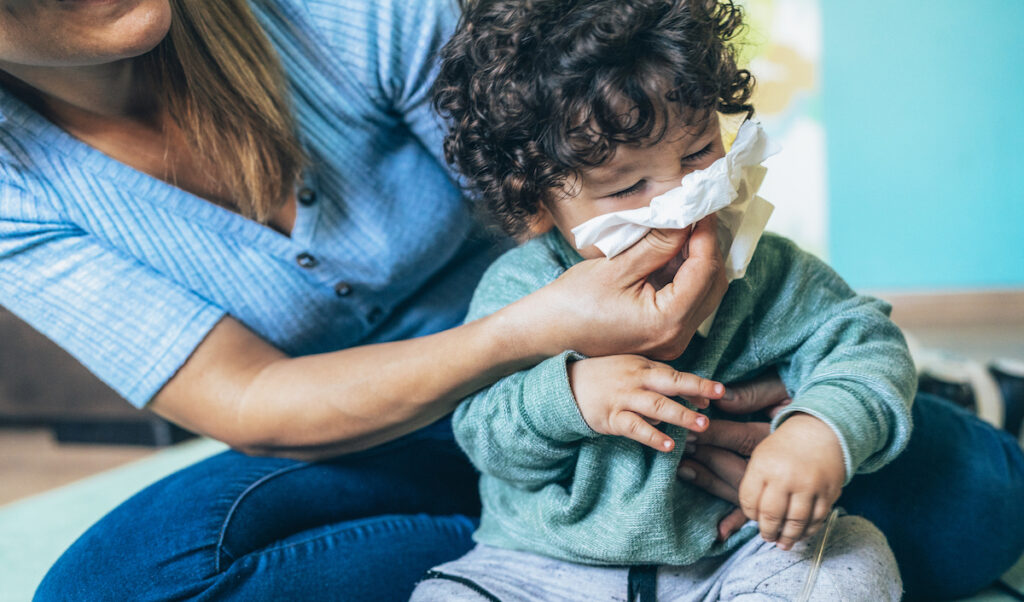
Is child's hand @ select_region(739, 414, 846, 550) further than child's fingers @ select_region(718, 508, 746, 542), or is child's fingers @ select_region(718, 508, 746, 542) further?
child's fingers @ select_region(718, 508, 746, 542)

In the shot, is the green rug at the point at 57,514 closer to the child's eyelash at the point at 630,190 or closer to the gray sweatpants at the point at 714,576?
the gray sweatpants at the point at 714,576

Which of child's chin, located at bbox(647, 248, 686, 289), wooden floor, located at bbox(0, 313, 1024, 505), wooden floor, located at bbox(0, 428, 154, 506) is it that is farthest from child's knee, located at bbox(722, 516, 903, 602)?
wooden floor, located at bbox(0, 428, 154, 506)

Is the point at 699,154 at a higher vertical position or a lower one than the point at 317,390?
higher

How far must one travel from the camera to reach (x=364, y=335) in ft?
3.37

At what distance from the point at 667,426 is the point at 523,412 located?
0.45ft

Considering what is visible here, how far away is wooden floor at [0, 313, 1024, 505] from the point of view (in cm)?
198

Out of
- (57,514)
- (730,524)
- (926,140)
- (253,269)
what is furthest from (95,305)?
(926,140)

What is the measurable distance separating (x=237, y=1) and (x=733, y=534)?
0.75 meters

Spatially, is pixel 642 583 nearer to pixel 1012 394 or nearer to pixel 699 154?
pixel 699 154

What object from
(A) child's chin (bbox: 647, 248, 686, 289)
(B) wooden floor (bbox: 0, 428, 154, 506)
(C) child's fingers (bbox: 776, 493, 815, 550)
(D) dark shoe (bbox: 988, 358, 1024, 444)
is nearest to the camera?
(C) child's fingers (bbox: 776, 493, 815, 550)

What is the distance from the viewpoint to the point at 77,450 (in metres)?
2.21

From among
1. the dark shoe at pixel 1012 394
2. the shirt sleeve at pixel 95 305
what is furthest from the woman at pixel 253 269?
the dark shoe at pixel 1012 394

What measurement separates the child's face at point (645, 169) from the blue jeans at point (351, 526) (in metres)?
0.46

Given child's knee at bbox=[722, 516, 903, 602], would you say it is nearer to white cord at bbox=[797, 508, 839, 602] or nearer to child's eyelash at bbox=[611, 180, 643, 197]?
white cord at bbox=[797, 508, 839, 602]
